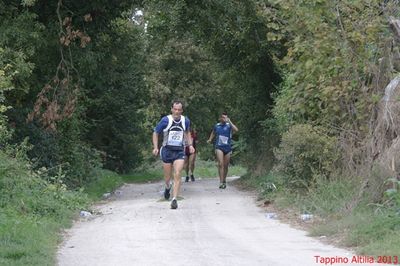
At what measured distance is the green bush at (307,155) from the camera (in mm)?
12016

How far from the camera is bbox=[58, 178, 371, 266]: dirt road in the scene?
25.5 ft

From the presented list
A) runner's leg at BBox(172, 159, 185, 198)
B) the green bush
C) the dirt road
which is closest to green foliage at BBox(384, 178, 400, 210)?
the dirt road

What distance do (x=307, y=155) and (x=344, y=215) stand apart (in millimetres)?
2330

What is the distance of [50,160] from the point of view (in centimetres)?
1581

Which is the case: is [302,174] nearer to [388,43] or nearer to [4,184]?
[388,43]

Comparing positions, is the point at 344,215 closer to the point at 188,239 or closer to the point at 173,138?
the point at 188,239

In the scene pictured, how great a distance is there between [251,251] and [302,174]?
15.0 ft

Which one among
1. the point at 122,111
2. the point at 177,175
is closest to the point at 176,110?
the point at 177,175

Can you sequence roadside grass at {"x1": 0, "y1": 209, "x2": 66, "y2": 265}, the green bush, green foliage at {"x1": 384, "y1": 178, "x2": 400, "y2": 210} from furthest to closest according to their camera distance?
the green bush < green foliage at {"x1": 384, "y1": 178, "x2": 400, "y2": 210} < roadside grass at {"x1": 0, "y1": 209, "x2": 66, "y2": 265}

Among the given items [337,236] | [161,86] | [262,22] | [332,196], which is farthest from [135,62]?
[337,236]

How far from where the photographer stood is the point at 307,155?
39.7 feet

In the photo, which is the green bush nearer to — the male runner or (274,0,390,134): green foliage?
(274,0,390,134): green foliage

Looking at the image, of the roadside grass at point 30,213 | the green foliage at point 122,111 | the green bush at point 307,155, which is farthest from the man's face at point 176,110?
the green foliage at point 122,111

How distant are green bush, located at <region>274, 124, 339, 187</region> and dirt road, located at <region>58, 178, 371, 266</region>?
38.7 inches
